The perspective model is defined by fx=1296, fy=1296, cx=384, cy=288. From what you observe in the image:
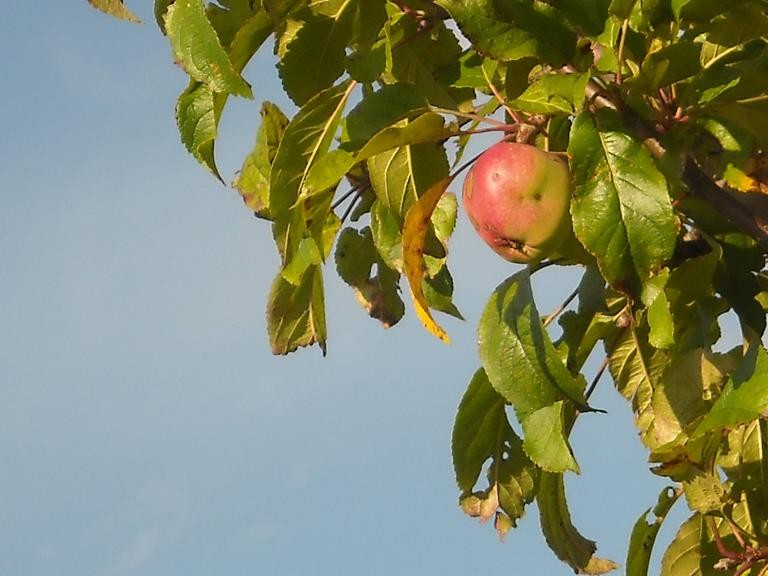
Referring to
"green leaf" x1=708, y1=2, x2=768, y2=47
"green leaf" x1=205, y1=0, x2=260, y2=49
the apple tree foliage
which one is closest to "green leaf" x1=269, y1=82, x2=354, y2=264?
the apple tree foliage

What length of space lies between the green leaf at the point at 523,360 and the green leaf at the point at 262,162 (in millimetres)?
401

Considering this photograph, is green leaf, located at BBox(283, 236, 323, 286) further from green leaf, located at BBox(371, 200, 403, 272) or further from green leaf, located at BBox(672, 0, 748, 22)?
green leaf, located at BBox(672, 0, 748, 22)

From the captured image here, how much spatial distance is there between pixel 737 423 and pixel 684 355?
0.35 metres

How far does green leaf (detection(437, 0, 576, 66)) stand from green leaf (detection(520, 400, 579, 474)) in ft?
1.59

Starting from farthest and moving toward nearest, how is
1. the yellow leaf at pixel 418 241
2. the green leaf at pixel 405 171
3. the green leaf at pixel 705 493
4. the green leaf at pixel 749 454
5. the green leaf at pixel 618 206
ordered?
the green leaf at pixel 749 454
the green leaf at pixel 705 493
the green leaf at pixel 405 171
the yellow leaf at pixel 418 241
the green leaf at pixel 618 206

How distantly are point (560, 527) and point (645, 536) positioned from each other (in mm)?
203

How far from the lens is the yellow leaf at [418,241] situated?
1.68 metres

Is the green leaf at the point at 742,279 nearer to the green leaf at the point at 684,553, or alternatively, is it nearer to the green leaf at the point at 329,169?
the green leaf at the point at 684,553

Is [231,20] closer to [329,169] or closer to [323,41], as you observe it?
[323,41]

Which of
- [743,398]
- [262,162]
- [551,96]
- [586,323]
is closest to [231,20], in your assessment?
[262,162]

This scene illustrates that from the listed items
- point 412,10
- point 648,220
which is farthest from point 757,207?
point 412,10

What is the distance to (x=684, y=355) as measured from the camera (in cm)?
205

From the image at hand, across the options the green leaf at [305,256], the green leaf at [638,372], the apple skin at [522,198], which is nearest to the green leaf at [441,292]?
the green leaf at [305,256]

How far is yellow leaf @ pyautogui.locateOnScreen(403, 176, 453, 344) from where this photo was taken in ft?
5.50
